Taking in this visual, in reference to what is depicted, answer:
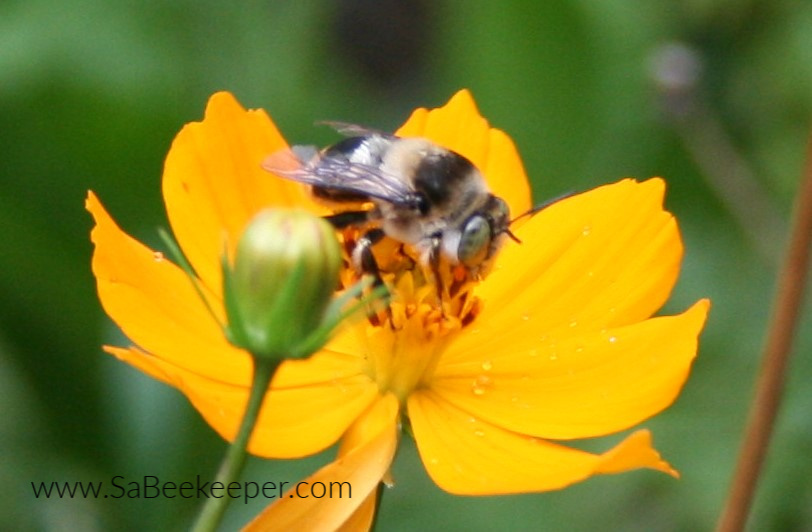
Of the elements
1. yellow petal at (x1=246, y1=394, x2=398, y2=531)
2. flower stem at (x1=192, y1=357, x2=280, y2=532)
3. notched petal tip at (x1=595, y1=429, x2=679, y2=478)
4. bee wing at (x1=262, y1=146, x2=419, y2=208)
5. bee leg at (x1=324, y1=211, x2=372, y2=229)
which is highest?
flower stem at (x1=192, y1=357, x2=280, y2=532)

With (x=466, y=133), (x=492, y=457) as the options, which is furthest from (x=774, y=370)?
(x=466, y=133)

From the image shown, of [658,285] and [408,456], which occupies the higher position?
[658,285]

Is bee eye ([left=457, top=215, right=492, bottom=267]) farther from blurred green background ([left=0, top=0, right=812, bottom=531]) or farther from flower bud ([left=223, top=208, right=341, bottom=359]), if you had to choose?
blurred green background ([left=0, top=0, right=812, bottom=531])

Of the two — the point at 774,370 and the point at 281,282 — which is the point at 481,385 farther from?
the point at 281,282

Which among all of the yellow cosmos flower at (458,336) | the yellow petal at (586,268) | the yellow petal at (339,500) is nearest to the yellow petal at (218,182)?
the yellow cosmos flower at (458,336)

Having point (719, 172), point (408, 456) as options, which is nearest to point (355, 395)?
point (408, 456)

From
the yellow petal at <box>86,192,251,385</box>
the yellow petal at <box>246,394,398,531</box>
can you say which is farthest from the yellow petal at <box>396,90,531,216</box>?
the yellow petal at <box>246,394,398,531</box>

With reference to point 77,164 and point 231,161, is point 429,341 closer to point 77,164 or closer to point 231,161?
point 231,161
